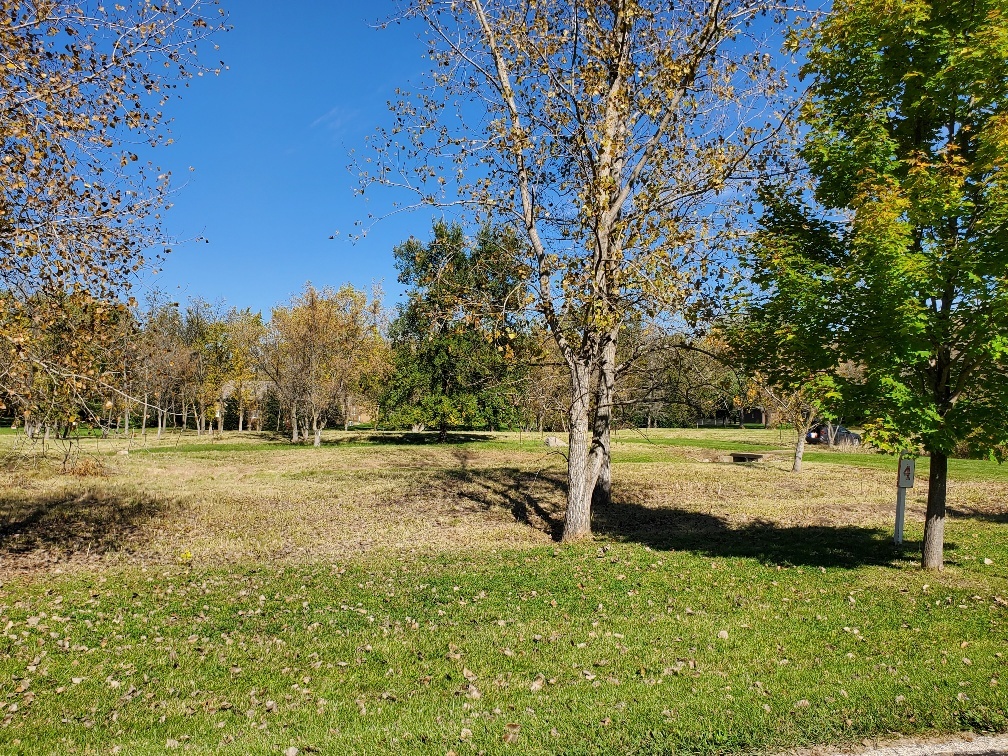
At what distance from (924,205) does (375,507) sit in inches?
502

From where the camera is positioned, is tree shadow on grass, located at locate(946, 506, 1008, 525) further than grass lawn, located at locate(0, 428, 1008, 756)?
Yes

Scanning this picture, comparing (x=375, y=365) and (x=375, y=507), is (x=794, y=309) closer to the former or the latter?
(x=375, y=507)

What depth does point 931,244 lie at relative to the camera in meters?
7.83

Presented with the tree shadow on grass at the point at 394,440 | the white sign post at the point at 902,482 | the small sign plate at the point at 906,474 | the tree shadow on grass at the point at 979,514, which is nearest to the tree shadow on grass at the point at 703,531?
the white sign post at the point at 902,482

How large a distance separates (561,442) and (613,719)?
30.9 meters

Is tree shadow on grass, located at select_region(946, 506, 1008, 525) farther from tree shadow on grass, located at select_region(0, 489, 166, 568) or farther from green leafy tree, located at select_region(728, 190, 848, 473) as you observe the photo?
tree shadow on grass, located at select_region(0, 489, 166, 568)

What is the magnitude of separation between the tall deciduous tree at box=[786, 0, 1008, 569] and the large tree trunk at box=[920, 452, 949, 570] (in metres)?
0.02

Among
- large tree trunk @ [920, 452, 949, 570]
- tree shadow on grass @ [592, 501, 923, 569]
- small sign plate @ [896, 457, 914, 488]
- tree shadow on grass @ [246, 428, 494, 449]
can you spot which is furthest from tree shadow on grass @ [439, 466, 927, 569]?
tree shadow on grass @ [246, 428, 494, 449]

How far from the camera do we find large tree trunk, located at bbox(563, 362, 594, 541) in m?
11.1

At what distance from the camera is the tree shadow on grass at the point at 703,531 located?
10.4 meters

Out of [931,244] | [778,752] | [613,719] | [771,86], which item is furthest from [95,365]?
[771,86]

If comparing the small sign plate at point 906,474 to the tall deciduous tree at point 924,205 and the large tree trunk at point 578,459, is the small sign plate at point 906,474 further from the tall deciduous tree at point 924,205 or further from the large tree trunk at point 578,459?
the large tree trunk at point 578,459

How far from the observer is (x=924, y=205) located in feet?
24.4

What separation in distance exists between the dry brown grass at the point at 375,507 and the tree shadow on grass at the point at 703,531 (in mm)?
91
